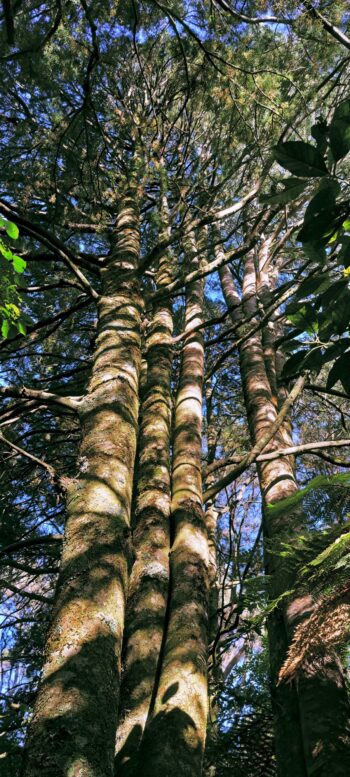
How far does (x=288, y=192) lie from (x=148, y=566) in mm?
1714

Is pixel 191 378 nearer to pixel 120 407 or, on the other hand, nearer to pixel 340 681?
pixel 120 407

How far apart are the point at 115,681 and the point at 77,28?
17.6 feet

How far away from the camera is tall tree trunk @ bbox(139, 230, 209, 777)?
1.66 m

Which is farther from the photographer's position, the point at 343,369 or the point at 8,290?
the point at 8,290

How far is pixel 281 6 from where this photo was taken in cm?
359

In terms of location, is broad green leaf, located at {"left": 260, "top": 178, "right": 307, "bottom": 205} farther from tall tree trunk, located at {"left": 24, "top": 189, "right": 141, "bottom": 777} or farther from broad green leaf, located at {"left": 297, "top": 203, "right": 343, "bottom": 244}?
tall tree trunk, located at {"left": 24, "top": 189, "right": 141, "bottom": 777}

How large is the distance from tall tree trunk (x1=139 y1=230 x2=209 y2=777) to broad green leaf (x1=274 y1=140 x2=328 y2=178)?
68.6 inches

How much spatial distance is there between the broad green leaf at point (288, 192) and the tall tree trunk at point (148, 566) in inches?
65.4

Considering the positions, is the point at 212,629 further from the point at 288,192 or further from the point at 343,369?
the point at 288,192

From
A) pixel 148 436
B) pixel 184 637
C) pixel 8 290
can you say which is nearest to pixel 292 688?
pixel 184 637

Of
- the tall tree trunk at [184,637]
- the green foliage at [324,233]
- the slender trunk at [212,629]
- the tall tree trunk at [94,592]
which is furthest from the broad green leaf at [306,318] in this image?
the slender trunk at [212,629]

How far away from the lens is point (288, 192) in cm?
150

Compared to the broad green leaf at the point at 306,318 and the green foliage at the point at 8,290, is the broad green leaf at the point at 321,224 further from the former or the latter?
the green foliage at the point at 8,290

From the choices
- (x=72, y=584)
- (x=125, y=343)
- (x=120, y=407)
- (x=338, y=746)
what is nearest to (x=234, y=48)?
(x=125, y=343)
